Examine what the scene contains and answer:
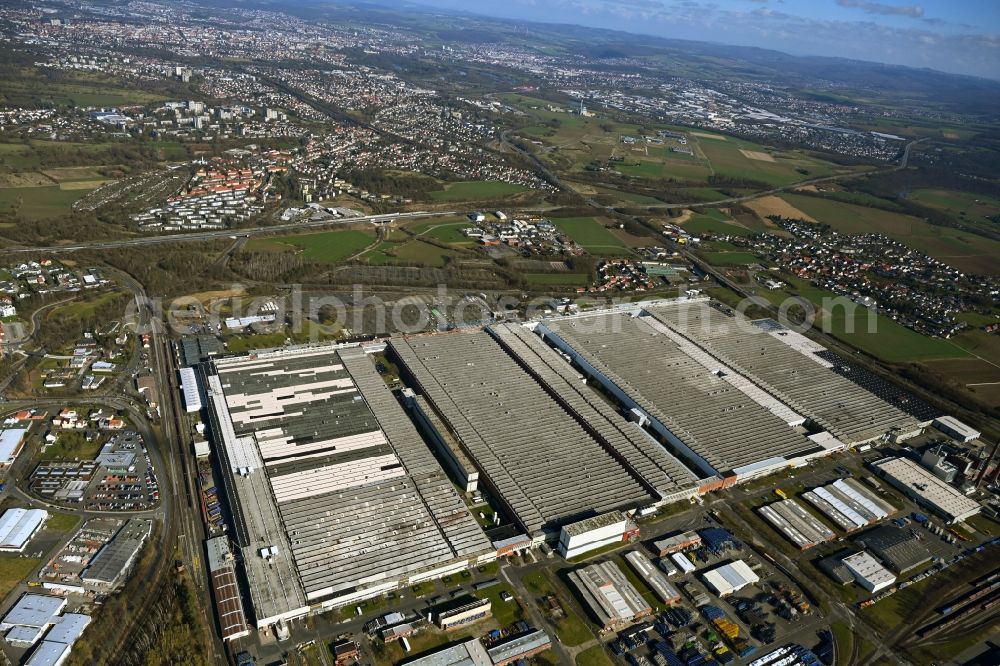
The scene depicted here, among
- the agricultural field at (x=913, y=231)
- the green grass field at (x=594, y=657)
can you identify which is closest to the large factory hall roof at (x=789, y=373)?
the green grass field at (x=594, y=657)

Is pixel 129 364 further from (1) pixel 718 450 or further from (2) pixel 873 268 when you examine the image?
(2) pixel 873 268

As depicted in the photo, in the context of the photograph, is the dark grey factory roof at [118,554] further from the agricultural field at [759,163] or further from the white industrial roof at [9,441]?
the agricultural field at [759,163]

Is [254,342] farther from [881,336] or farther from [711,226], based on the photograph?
[711,226]

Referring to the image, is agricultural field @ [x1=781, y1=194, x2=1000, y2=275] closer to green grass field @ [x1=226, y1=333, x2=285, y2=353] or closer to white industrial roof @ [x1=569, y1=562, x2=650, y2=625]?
white industrial roof @ [x1=569, y1=562, x2=650, y2=625]

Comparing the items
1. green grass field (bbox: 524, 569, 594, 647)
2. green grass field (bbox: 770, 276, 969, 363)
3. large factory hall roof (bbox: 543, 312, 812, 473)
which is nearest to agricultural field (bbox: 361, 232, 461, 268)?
large factory hall roof (bbox: 543, 312, 812, 473)

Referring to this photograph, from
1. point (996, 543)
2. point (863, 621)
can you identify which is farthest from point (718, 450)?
point (996, 543)

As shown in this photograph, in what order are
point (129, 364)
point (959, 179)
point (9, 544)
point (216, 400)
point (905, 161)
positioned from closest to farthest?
point (9, 544)
point (216, 400)
point (129, 364)
point (959, 179)
point (905, 161)
